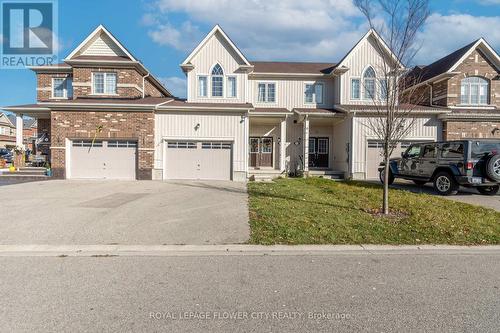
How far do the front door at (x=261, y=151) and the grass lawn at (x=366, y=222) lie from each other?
32.5 ft

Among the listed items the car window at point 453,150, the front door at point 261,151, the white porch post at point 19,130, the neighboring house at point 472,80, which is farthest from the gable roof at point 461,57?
the white porch post at point 19,130

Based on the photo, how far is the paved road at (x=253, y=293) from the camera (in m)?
3.05

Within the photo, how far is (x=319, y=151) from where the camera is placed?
20438 millimetres

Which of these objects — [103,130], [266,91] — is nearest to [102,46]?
[103,130]

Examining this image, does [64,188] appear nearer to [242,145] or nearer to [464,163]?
[242,145]

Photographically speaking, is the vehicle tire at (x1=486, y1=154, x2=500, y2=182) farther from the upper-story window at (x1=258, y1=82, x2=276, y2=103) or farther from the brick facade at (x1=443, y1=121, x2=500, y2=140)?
the upper-story window at (x1=258, y1=82, x2=276, y2=103)

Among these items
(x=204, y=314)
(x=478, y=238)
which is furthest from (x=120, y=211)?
(x=478, y=238)

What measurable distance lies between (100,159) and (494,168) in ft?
57.8

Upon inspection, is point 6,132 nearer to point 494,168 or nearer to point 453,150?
point 453,150

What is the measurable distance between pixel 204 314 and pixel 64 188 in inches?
469

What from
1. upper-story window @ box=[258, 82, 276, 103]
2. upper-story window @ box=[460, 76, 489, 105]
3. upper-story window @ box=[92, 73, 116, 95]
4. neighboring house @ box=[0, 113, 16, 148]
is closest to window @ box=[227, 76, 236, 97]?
upper-story window @ box=[258, 82, 276, 103]

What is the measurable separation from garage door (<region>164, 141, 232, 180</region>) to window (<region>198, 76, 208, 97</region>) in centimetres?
369

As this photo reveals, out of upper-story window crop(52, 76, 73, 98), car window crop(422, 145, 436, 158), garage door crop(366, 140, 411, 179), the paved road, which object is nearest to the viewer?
the paved road

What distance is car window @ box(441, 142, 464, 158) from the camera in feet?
35.3
